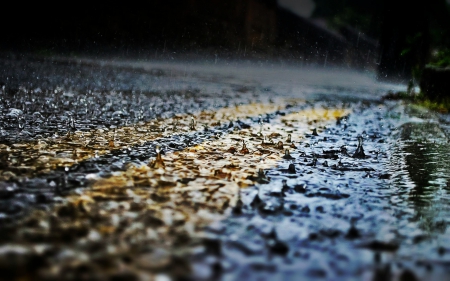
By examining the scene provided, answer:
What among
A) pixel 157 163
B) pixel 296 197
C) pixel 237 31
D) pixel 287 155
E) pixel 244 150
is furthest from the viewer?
pixel 237 31

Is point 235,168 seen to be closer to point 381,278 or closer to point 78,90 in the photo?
point 381,278

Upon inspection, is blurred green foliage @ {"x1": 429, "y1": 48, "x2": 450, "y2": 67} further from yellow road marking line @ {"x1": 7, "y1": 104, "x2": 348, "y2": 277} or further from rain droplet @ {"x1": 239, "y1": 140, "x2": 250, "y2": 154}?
yellow road marking line @ {"x1": 7, "y1": 104, "x2": 348, "y2": 277}

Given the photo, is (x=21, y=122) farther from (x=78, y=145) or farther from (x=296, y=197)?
(x=296, y=197)

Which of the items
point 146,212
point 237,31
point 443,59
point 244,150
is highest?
point 237,31

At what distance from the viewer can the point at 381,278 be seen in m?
1.32

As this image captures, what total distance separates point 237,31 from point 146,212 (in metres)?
23.1

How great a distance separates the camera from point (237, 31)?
23875mm

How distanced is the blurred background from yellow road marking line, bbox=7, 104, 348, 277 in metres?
8.16

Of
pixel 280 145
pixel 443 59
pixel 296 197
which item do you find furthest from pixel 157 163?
pixel 443 59

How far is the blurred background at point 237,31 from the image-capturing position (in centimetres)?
1359

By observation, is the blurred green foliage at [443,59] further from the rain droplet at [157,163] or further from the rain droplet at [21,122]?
the rain droplet at [21,122]

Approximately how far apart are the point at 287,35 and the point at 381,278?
89.0 ft

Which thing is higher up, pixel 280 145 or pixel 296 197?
pixel 280 145

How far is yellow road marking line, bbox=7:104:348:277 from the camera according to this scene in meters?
1.43
